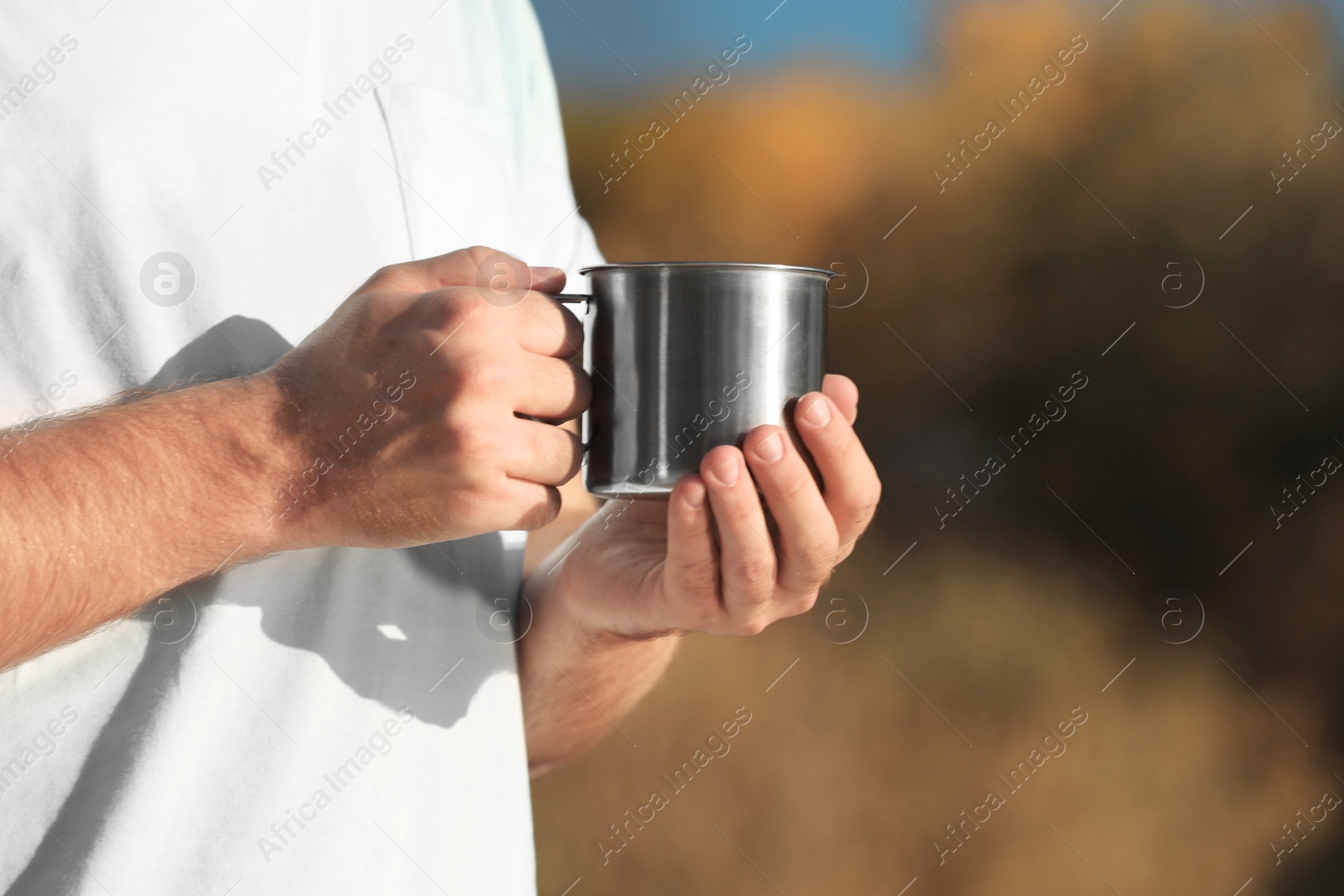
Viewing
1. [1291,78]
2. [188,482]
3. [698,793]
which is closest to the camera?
[188,482]

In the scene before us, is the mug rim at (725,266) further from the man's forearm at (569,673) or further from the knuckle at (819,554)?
the man's forearm at (569,673)

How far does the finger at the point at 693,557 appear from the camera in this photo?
0.63 m

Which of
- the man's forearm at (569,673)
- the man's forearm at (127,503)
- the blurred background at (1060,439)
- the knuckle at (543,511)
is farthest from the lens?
the blurred background at (1060,439)

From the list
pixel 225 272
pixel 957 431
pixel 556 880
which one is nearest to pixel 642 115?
pixel 957 431

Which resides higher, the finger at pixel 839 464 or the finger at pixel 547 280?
the finger at pixel 547 280

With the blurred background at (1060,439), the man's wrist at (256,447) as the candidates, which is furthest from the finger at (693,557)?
the blurred background at (1060,439)

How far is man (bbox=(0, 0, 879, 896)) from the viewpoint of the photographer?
0.60m

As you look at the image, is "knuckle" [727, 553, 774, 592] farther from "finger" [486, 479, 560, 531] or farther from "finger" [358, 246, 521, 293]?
"finger" [358, 246, 521, 293]

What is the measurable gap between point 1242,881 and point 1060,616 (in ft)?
2.24

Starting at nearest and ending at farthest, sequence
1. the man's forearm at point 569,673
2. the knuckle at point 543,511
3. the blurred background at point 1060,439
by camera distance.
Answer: the knuckle at point 543,511 < the man's forearm at point 569,673 < the blurred background at point 1060,439

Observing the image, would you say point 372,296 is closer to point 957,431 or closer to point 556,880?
point 957,431

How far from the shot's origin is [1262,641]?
2.05m

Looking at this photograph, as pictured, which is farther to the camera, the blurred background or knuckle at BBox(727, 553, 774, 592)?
the blurred background

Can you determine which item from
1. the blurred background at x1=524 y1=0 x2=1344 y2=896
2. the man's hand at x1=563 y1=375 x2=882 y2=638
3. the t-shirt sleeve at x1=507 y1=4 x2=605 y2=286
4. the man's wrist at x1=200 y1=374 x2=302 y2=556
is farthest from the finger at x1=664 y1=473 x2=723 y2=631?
the blurred background at x1=524 y1=0 x2=1344 y2=896
